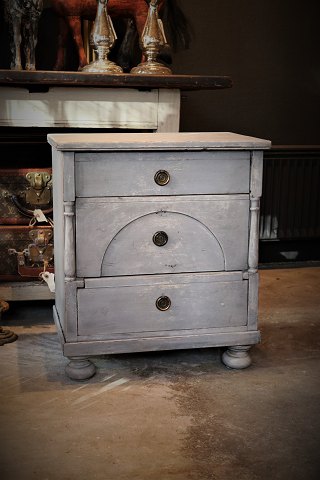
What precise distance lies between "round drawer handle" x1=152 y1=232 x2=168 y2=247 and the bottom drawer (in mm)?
100

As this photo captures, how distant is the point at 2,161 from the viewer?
2.57 meters

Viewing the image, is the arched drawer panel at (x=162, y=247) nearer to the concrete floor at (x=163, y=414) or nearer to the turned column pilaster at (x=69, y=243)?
the turned column pilaster at (x=69, y=243)

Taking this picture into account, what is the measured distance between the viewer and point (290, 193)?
355 cm

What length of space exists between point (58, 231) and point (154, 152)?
0.42 meters

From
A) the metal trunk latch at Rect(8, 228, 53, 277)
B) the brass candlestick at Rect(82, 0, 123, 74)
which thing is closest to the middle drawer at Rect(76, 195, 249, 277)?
the metal trunk latch at Rect(8, 228, 53, 277)

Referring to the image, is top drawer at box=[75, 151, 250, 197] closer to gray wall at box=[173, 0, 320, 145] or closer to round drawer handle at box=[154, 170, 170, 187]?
round drawer handle at box=[154, 170, 170, 187]

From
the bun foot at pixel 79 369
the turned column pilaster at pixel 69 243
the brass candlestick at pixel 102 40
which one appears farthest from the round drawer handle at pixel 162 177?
the brass candlestick at pixel 102 40

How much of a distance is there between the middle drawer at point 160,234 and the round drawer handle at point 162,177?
48mm

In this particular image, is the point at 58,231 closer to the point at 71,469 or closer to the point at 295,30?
the point at 71,469

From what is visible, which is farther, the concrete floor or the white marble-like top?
the white marble-like top

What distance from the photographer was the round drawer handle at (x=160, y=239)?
6.62 feet

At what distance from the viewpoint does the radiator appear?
138 inches

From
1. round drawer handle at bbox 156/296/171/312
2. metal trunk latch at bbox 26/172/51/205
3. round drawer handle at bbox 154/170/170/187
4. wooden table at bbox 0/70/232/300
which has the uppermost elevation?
wooden table at bbox 0/70/232/300

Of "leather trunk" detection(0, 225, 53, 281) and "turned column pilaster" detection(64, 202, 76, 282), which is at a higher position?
"turned column pilaster" detection(64, 202, 76, 282)
